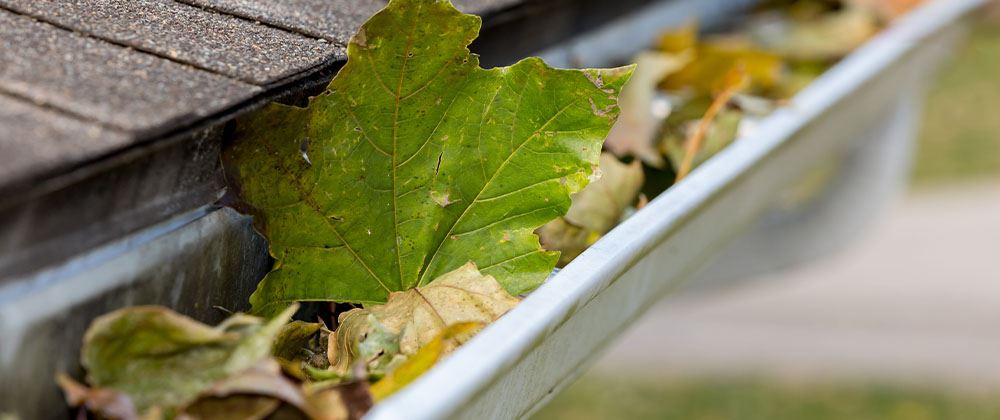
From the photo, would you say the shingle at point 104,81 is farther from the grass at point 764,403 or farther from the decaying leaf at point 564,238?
the grass at point 764,403

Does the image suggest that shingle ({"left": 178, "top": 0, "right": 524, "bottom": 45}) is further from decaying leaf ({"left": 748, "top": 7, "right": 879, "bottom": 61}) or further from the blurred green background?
the blurred green background

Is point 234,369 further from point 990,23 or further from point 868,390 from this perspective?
point 990,23

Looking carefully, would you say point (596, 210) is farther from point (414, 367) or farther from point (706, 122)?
point (414, 367)

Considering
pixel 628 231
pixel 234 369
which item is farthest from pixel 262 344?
pixel 628 231

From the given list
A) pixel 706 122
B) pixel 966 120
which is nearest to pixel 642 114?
pixel 706 122

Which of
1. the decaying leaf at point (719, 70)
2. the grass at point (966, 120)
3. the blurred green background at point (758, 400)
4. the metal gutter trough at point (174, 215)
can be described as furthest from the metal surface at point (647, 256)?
the grass at point (966, 120)

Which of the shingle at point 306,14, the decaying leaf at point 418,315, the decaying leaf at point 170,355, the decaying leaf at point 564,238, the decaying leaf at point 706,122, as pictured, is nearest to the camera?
the decaying leaf at point 170,355

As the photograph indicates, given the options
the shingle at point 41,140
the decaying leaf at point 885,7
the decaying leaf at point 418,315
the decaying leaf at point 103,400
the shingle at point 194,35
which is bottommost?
the decaying leaf at point 885,7
